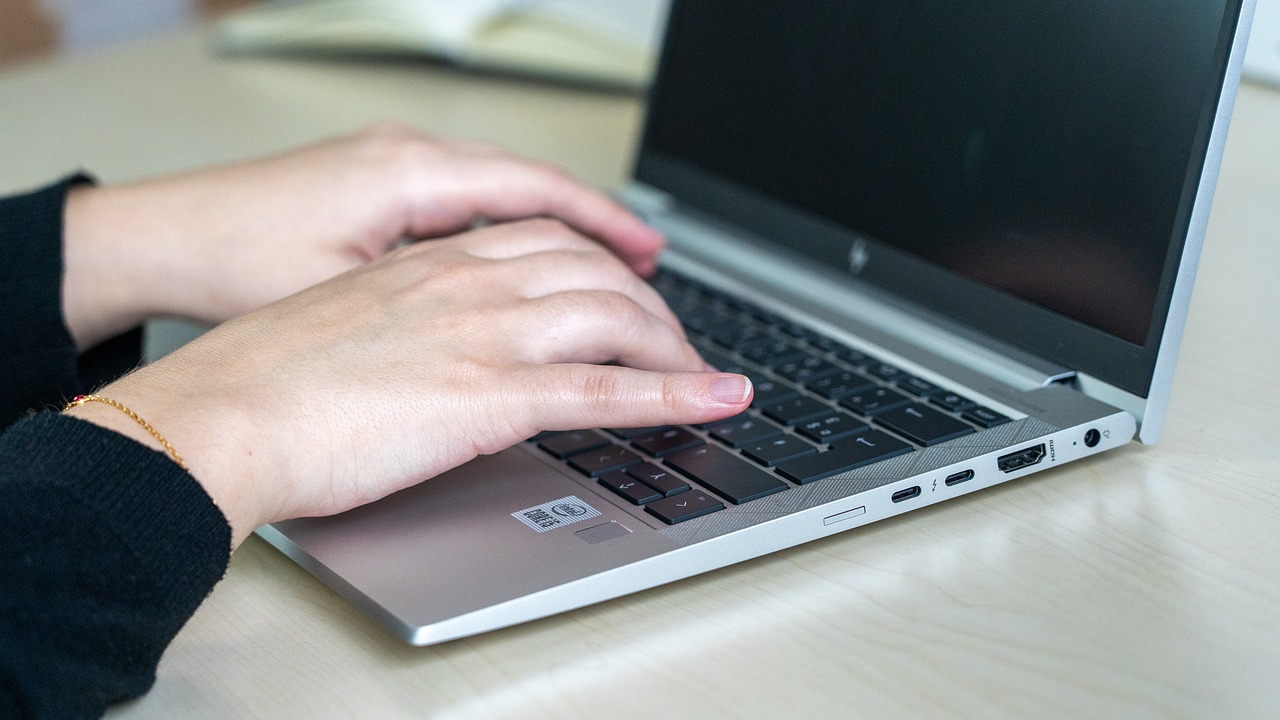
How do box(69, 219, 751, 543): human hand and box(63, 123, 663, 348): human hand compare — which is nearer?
box(69, 219, 751, 543): human hand

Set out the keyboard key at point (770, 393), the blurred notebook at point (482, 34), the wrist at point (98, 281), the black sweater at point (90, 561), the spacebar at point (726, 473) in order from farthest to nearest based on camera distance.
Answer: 1. the blurred notebook at point (482, 34)
2. the wrist at point (98, 281)
3. the keyboard key at point (770, 393)
4. the spacebar at point (726, 473)
5. the black sweater at point (90, 561)

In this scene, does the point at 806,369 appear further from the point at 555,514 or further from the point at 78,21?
the point at 78,21

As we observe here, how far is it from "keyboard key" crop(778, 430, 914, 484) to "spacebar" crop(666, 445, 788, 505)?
1 centimetres

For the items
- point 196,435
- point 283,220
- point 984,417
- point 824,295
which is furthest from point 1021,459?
point 283,220

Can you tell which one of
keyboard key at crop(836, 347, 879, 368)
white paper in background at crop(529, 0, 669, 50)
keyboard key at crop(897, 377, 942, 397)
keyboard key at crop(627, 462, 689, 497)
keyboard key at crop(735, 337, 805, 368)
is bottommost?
keyboard key at crop(627, 462, 689, 497)

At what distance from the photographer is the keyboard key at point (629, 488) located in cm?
55

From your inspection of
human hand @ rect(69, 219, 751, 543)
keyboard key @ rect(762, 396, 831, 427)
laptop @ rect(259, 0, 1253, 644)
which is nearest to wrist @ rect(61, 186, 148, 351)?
human hand @ rect(69, 219, 751, 543)

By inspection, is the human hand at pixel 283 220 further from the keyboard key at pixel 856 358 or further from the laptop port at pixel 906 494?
the laptop port at pixel 906 494

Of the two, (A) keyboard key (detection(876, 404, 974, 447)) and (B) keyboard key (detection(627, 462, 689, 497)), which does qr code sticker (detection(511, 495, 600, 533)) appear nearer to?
(B) keyboard key (detection(627, 462, 689, 497))

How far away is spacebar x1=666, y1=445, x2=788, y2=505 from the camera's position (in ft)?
1.81

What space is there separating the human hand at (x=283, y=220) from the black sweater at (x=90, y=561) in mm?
298

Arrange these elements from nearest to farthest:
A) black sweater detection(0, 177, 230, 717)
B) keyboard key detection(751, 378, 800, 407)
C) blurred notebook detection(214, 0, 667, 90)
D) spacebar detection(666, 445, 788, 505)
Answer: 1. black sweater detection(0, 177, 230, 717)
2. spacebar detection(666, 445, 788, 505)
3. keyboard key detection(751, 378, 800, 407)
4. blurred notebook detection(214, 0, 667, 90)

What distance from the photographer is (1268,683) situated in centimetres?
46

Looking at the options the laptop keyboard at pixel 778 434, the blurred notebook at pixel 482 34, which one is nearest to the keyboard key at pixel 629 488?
the laptop keyboard at pixel 778 434
